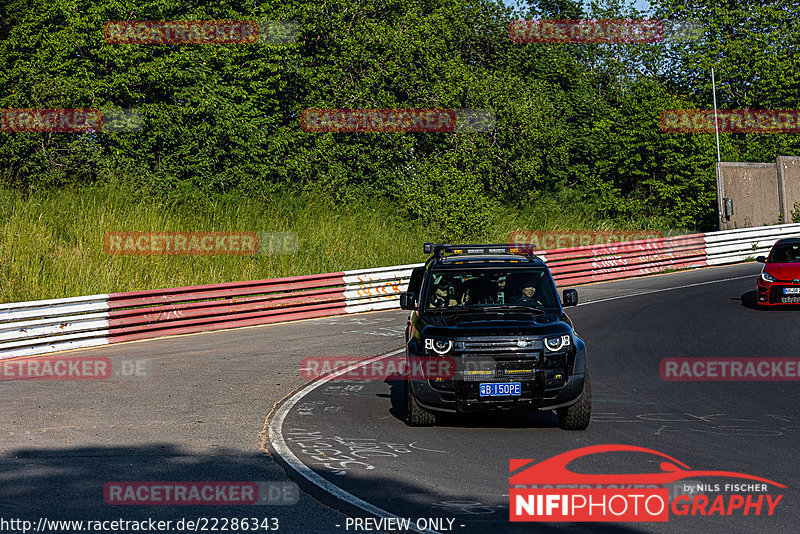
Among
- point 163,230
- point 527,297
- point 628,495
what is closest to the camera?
point 628,495

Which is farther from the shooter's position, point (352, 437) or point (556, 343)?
point (352, 437)

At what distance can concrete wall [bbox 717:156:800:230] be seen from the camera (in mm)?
35250

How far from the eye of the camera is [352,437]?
885cm

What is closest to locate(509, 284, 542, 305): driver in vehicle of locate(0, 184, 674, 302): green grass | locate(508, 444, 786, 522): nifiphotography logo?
locate(508, 444, 786, 522): nifiphotography logo

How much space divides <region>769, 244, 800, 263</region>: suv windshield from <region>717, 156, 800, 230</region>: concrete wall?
51.2 feet

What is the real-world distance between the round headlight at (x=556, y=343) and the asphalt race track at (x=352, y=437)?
919 millimetres

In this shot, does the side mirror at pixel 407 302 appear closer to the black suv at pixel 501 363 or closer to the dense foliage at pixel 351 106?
the black suv at pixel 501 363

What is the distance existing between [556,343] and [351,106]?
3104 centimetres

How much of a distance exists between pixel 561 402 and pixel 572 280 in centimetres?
1940

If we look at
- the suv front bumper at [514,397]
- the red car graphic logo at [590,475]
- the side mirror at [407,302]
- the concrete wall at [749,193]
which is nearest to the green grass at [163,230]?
the concrete wall at [749,193]

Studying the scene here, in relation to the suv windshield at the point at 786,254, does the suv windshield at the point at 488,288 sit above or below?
above

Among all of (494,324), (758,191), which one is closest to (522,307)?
(494,324)

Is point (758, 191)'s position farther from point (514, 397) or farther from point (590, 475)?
point (590, 475)

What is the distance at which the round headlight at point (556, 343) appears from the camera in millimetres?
8719
